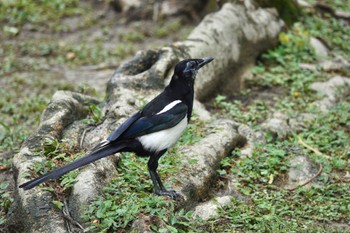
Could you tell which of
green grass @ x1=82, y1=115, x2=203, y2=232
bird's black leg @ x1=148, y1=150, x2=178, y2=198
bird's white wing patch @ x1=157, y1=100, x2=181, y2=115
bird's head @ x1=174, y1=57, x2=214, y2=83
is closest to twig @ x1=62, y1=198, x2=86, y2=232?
green grass @ x1=82, y1=115, x2=203, y2=232

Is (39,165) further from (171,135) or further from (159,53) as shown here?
(159,53)

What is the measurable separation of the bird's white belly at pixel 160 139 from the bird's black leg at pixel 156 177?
5cm

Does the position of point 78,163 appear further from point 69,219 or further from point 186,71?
point 186,71

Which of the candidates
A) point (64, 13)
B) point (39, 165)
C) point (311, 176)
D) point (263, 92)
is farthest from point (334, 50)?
point (39, 165)

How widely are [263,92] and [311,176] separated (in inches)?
95.9

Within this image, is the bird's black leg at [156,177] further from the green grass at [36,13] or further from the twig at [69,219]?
the green grass at [36,13]

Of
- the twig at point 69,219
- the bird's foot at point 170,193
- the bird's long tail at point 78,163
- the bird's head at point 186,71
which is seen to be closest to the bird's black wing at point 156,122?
the bird's long tail at point 78,163

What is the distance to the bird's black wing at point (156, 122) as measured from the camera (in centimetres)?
470

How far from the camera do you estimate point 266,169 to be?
5953 millimetres

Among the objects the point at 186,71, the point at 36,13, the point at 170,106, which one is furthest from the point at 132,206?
the point at 36,13

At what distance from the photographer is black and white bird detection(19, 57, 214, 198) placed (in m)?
4.64

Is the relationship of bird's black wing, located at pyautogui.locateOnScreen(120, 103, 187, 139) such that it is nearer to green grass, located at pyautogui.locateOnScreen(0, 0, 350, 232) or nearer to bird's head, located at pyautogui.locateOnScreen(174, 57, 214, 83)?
bird's head, located at pyautogui.locateOnScreen(174, 57, 214, 83)

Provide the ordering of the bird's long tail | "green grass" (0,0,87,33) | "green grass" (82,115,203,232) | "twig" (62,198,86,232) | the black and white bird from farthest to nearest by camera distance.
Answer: "green grass" (0,0,87,33) < the black and white bird < "twig" (62,198,86,232) < "green grass" (82,115,203,232) < the bird's long tail

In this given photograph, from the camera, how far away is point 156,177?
485 centimetres
